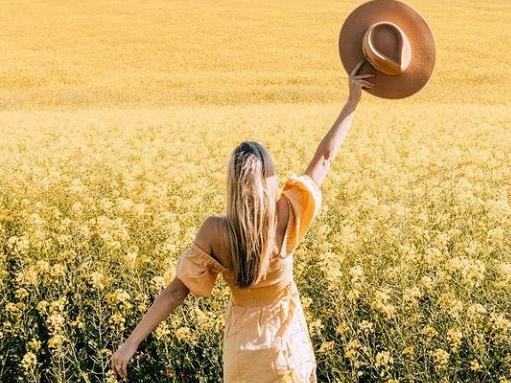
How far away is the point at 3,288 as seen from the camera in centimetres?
570

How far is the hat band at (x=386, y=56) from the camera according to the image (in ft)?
11.5

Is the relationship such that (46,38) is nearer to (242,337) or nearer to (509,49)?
(509,49)

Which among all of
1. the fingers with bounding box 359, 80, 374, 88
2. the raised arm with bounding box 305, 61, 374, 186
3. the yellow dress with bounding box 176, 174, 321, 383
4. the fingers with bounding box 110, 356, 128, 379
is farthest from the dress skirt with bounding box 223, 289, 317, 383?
the fingers with bounding box 359, 80, 374, 88

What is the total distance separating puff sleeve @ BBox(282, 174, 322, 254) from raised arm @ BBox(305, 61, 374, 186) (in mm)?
197

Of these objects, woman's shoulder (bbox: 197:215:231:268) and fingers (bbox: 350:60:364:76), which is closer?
woman's shoulder (bbox: 197:215:231:268)

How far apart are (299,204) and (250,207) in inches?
13.0

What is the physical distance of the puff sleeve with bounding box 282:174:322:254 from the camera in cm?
330

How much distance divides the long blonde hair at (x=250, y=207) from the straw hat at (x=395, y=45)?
842 mm

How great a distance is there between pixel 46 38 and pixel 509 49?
2286cm

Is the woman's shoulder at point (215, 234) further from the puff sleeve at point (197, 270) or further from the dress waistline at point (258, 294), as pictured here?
the dress waistline at point (258, 294)

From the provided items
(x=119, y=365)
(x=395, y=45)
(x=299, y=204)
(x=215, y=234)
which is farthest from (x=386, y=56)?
(x=119, y=365)

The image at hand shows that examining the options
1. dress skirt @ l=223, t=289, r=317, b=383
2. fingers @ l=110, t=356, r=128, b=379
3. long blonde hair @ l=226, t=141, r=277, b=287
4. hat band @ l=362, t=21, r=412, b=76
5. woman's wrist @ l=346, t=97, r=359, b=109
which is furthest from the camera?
woman's wrist @ l=346, t=97, r=359, b=109

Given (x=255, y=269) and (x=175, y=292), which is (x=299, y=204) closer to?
(x=255, y=269)

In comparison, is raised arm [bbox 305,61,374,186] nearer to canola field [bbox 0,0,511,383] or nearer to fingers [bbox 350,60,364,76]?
fingers [bbox 350,60,364,76]
